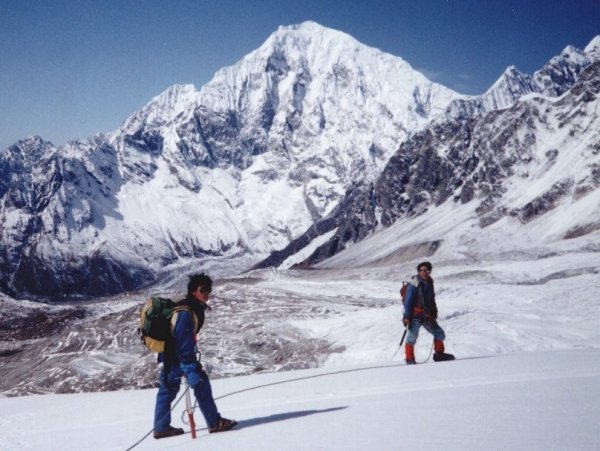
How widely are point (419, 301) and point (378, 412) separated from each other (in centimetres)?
700

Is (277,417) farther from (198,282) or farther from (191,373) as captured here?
(198,282)

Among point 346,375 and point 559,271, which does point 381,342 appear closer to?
point 346,375

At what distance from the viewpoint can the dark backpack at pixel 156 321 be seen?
9.35 m

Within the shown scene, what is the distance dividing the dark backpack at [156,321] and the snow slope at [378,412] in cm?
160

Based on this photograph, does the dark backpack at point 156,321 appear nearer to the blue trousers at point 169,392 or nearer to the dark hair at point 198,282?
the dark hair at point 198,282

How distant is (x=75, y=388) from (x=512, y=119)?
608 feet

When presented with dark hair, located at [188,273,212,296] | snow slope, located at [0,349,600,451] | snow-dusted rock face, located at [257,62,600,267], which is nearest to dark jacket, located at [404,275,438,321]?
snow slope, located at [0,349,600,451]

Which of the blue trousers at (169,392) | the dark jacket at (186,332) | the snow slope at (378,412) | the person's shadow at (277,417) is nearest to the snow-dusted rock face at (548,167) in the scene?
the snow slope at (378,412)

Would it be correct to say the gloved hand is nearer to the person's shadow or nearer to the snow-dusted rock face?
the person's shadow

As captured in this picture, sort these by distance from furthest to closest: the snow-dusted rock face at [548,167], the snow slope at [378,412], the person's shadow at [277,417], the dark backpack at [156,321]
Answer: the snow-dusted rock face at [548,167] → the person's shadow at [277,417] → the dark backpack at [156,321] → the snow slope at [378,412]

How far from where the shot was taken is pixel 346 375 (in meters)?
14.2

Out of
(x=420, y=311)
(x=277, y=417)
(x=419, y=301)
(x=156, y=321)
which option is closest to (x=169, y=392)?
(x=156, y=321)

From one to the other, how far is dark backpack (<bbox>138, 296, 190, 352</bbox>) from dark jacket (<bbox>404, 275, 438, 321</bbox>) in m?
7.72

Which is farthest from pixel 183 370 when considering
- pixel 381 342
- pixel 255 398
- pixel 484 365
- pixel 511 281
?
pixel 511 281
